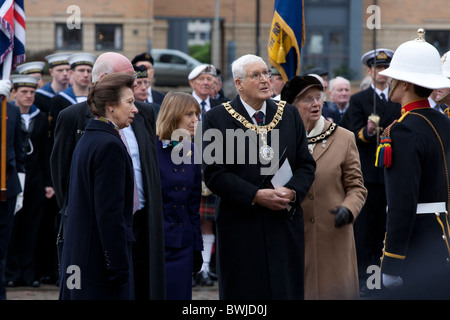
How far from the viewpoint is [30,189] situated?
960 cm

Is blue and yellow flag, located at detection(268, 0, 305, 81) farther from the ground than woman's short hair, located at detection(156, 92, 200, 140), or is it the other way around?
blue and yellow flag, located at detection(268, 0, 305, 81)

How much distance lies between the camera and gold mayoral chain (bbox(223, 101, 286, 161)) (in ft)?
17.8

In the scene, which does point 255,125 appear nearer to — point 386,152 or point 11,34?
point 386,152

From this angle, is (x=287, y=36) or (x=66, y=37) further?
(x=66, y=37)

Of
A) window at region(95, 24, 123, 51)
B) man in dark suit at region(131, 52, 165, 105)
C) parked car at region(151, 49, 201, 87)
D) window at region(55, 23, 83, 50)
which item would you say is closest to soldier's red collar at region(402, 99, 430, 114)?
man in dark suit at region(131, 52, 165, 105)

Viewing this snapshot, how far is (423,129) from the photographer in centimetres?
480

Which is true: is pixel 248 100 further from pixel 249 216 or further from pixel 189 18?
pixel 189 18

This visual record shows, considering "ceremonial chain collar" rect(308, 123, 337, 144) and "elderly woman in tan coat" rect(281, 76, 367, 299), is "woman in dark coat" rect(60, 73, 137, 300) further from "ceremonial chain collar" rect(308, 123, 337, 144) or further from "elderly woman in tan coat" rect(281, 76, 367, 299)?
"ceremonial chain collar" rect(308, 123, 337, 144)

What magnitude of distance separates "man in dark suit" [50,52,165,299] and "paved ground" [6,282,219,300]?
2.56 meters

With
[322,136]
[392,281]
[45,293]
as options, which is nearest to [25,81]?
[45,293]

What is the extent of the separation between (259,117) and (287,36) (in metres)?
1.72

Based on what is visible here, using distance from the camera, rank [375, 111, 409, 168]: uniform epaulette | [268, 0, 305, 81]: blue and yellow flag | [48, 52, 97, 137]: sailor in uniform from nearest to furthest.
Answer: [375, 111, 409, 168]: uniform epaulette, [268, 0, 305, 81]: blue and yellow flag, [48, 52, 97, 137]: sailor in uniform

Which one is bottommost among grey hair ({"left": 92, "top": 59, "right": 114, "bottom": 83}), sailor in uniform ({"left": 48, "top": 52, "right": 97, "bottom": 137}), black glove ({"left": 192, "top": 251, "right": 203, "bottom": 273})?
black glove ({"left": 192, "top": 251, "right": 203, "bottom": 273})

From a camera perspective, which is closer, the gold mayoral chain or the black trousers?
the gold mayoral chain
